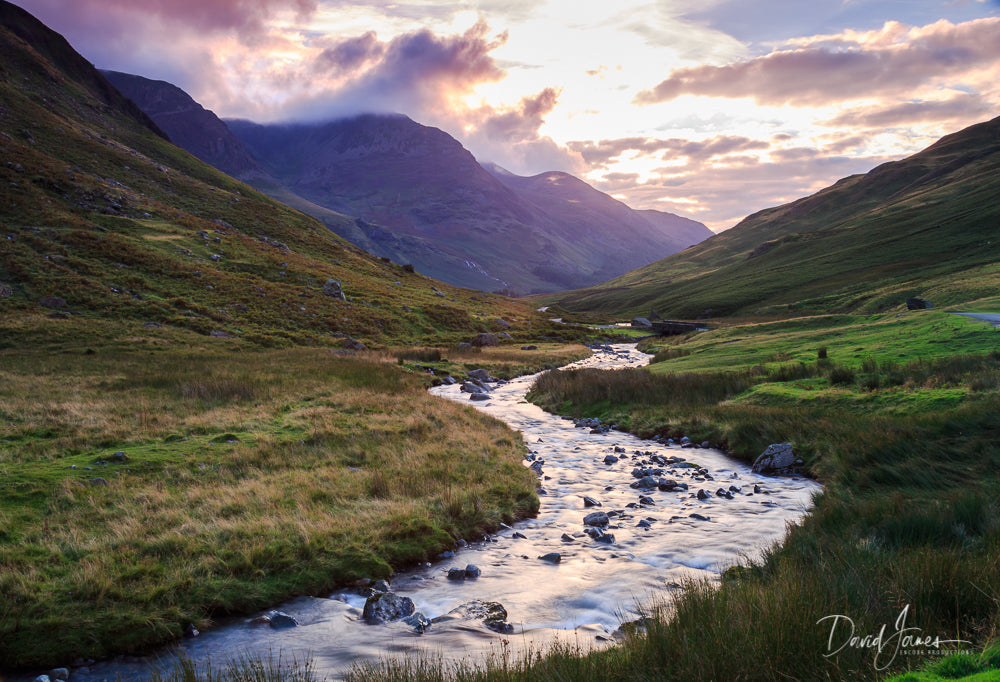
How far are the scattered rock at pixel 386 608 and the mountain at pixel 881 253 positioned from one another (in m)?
47.4

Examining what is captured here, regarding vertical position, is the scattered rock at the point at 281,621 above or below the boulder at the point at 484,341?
below

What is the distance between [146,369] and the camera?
2386 centimetres

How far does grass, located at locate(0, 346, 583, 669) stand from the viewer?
7074 millimetres

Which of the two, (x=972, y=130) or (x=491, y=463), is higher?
(x=972, y=130)

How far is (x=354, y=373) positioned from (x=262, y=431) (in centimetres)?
1265

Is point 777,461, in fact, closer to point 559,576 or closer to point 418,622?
point 559,576

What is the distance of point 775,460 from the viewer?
14703 mm

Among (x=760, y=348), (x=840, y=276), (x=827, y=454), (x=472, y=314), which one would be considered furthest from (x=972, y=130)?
(x=827, y=454)

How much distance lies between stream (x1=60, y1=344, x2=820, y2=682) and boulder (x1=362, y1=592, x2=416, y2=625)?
0.21m

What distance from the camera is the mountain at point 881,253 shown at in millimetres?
62459

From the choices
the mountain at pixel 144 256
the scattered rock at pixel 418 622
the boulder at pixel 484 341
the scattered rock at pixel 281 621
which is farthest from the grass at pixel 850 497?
the mountain at pixel 144 256

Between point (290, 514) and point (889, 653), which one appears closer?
point (889, 653)

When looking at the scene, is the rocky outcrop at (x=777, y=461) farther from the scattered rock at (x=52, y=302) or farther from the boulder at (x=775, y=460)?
the scattered rock at (x=52, y=302)

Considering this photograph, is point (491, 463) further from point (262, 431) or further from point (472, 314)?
point (472, 314)
